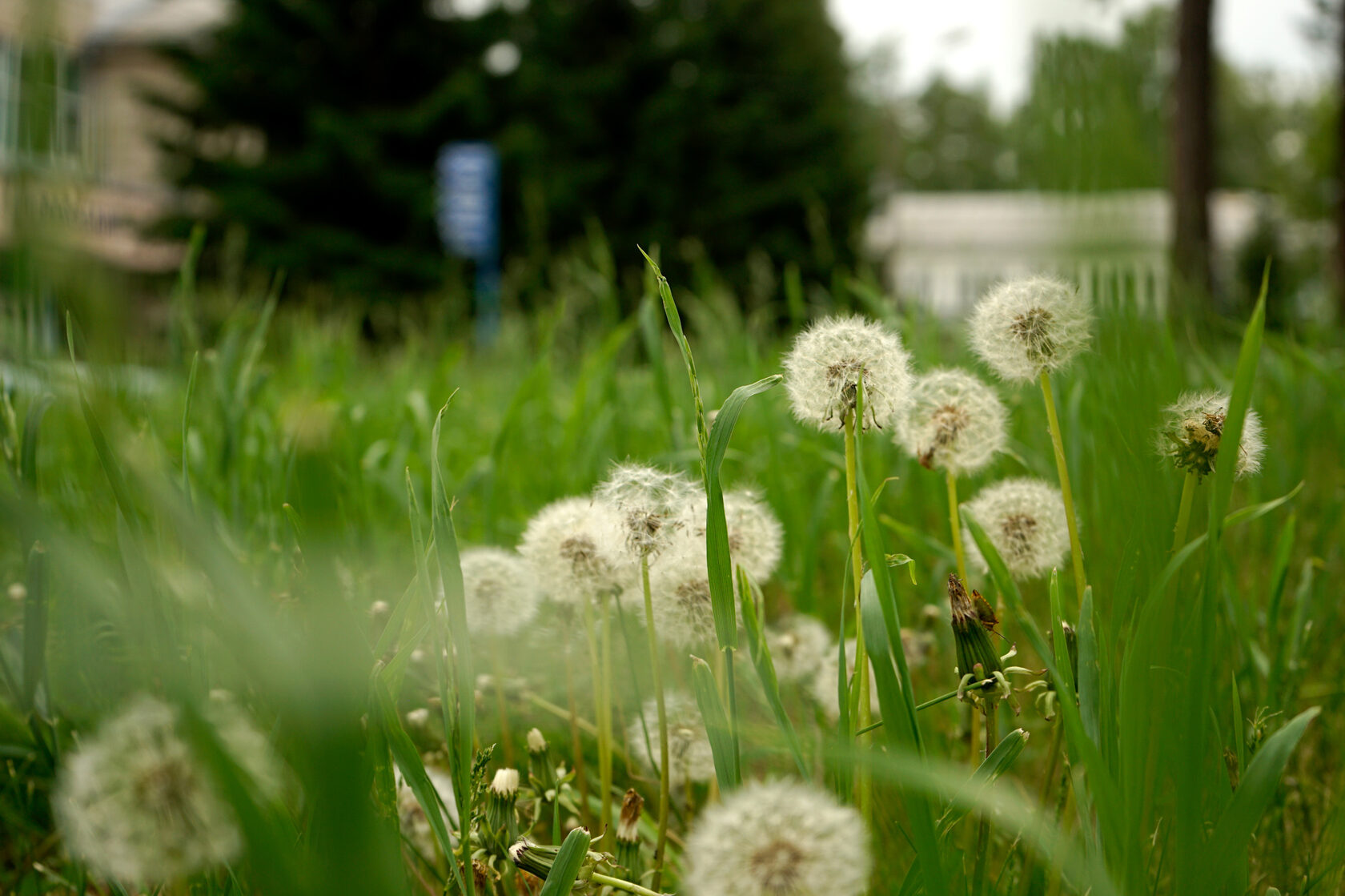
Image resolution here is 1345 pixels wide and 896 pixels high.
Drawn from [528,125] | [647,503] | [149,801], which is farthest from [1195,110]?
[528,125]

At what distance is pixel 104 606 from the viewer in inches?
18.3

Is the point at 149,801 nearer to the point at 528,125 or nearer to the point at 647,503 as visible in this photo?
the point at 647,503

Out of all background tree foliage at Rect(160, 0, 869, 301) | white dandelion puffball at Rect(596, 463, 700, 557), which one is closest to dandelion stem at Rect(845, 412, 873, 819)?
white dandelion puffball at Rect(596, 463, 700, 557)

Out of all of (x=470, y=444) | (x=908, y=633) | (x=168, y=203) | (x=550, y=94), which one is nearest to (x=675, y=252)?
(x=550, y=94)

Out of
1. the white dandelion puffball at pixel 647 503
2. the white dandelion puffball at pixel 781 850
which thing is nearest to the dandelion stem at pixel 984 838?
the white dandelion puffball at pixel 781 850

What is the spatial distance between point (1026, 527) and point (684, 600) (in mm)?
274

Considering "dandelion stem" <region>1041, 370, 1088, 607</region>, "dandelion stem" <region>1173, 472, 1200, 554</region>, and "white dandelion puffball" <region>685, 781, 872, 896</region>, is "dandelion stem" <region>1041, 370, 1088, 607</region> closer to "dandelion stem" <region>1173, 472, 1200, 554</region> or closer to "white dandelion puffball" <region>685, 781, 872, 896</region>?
"dandelion stem" <region>1173, 472, 1200, 554</region>

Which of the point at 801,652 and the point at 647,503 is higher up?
the point at 647,503

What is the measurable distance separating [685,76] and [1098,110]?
19.4m

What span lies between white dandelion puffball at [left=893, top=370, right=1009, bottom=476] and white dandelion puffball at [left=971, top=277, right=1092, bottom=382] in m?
0.08

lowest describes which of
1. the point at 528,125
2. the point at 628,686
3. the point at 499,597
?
the point at 628,686

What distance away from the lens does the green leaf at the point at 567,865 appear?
1.58 ft

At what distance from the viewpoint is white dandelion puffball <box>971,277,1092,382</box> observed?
0.57 meters

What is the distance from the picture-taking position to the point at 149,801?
0.36m
